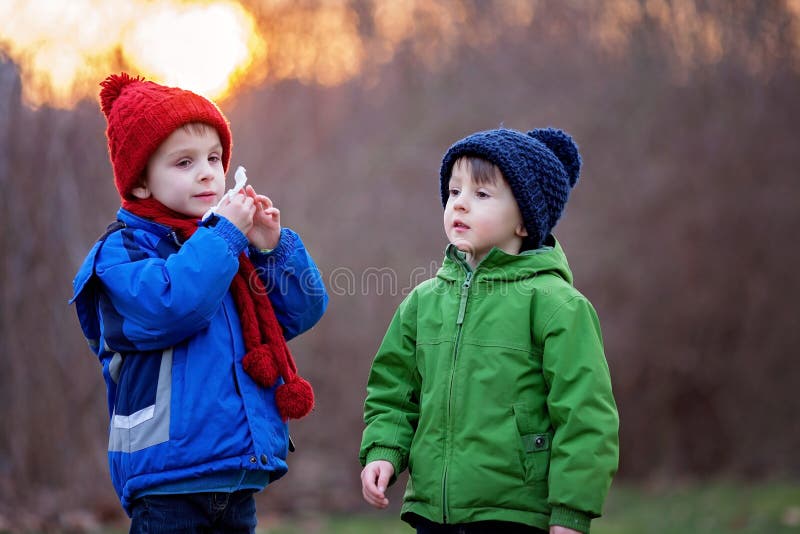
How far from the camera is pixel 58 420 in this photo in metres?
5.67

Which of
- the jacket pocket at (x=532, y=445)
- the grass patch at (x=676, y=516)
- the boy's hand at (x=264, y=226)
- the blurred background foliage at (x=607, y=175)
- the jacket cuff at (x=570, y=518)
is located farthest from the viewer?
the blurred background foliage at (x=607, y=175)

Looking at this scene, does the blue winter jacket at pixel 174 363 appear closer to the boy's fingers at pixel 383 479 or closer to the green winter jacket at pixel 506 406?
the boy's fingers at pixel 383 479

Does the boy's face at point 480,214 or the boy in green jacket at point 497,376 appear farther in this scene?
the boy's face at point 480,214

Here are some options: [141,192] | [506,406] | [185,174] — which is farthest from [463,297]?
[141,192]

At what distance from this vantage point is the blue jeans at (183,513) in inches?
101

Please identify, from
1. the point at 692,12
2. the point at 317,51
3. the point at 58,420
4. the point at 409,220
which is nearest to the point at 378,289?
the point at 409,220

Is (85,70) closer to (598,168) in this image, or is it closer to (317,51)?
(317,51)

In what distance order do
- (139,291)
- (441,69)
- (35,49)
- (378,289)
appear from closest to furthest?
(139,291) < (35,49) < (378,289) < (441,69)

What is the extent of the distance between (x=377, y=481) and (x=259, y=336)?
1.82 ft

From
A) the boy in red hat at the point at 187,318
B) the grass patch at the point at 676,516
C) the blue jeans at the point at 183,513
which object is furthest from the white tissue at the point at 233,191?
the grass patch at the point at 676,516

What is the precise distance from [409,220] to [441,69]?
4.58 feet

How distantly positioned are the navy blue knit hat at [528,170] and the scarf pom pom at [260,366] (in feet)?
2.61

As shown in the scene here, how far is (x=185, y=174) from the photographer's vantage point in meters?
2.78

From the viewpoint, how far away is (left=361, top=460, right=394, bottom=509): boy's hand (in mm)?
2709
